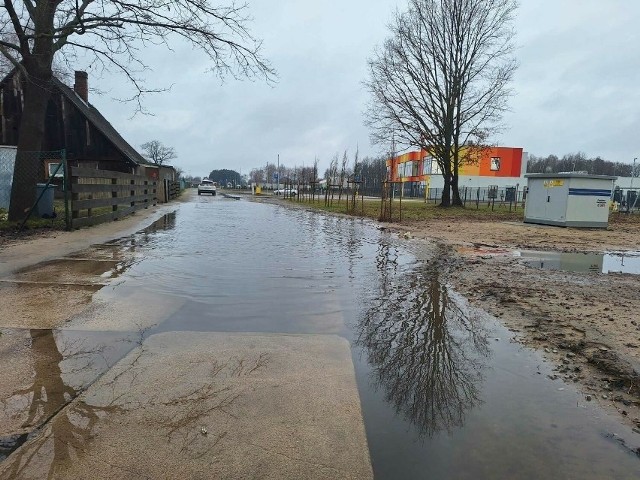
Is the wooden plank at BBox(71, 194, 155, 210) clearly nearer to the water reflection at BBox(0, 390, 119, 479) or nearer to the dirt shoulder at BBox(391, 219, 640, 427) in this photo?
the dirt shoulder at BBox(391, 219, 640, 427)

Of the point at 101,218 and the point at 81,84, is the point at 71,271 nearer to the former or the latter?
the point at 101,218

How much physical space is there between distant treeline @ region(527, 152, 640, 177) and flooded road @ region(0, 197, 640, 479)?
102643mm

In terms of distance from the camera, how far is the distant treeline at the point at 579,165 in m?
102

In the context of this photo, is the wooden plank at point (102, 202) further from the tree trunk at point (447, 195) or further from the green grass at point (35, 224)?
the tree trunk at point (447, 195)

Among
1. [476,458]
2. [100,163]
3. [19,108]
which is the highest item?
[19,108]

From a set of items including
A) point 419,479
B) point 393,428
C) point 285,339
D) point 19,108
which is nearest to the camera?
point 419,479

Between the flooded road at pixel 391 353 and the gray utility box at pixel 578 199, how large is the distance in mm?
12815

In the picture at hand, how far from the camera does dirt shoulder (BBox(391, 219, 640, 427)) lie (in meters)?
3.90

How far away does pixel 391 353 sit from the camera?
441cm

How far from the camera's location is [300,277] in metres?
7.75

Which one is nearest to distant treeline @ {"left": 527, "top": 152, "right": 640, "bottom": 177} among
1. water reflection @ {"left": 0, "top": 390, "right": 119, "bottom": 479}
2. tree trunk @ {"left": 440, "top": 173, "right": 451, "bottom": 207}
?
tree trunk @ {"left": 440, "top": 173, "right": 451, "bottom": 207}

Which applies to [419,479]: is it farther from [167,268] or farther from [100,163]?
[100,163]

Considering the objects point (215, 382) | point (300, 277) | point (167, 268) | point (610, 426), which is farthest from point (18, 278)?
point (610, 426)

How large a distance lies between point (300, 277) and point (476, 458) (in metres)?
5.20
